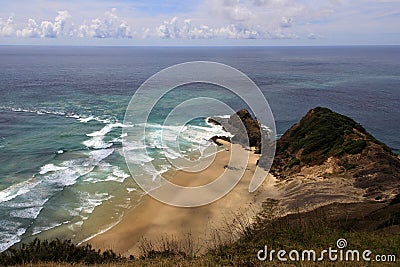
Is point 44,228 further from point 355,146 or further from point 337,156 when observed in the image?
point 355,146

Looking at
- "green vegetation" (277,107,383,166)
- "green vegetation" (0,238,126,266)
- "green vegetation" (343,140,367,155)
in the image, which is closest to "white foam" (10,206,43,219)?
"green vegetation" (0,238,126,266)

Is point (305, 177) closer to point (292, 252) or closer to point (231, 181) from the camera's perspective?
point (231, 181)

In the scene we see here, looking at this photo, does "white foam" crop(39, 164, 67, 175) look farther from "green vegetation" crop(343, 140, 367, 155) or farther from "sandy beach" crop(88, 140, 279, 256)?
"green vegetation" crop(343, 140, 367, 155)

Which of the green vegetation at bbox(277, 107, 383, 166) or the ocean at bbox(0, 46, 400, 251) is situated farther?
the green vegetation at bbox(277, 107, 383, 166)
